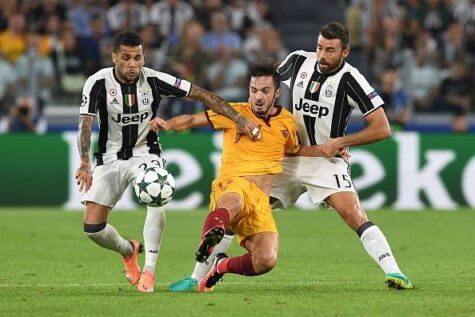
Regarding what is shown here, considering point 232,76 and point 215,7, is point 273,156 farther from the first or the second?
point 215,7

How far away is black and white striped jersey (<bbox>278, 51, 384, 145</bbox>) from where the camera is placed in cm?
946

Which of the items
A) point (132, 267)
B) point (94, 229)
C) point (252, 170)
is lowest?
point (132, 267)

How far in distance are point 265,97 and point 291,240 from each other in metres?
5.13

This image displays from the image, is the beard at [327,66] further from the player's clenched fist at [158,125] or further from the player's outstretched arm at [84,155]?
the player's outstretched arm at [84,155]

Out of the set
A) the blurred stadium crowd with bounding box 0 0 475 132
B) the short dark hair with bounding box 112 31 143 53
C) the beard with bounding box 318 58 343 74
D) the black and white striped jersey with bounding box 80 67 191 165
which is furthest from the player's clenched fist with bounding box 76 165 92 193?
the blurred stadium crowd with bounding box 0 0 475 132

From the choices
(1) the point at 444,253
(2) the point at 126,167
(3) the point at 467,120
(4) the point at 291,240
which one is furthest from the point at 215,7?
(2) the point at 126,167

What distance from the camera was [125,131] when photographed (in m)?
9.70

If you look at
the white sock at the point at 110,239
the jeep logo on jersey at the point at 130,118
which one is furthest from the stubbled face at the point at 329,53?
the white sock at the point at 110,239

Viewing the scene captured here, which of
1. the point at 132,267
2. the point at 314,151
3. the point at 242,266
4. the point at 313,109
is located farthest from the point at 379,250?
the point at 132,267

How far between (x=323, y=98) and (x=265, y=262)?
4.98 ft

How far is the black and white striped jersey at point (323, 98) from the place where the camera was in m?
9.46

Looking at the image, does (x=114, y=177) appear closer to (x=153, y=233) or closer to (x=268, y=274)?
(x=153, y=233)

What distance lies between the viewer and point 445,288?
30.9 ft

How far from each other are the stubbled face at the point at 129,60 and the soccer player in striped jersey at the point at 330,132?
3.98ft
